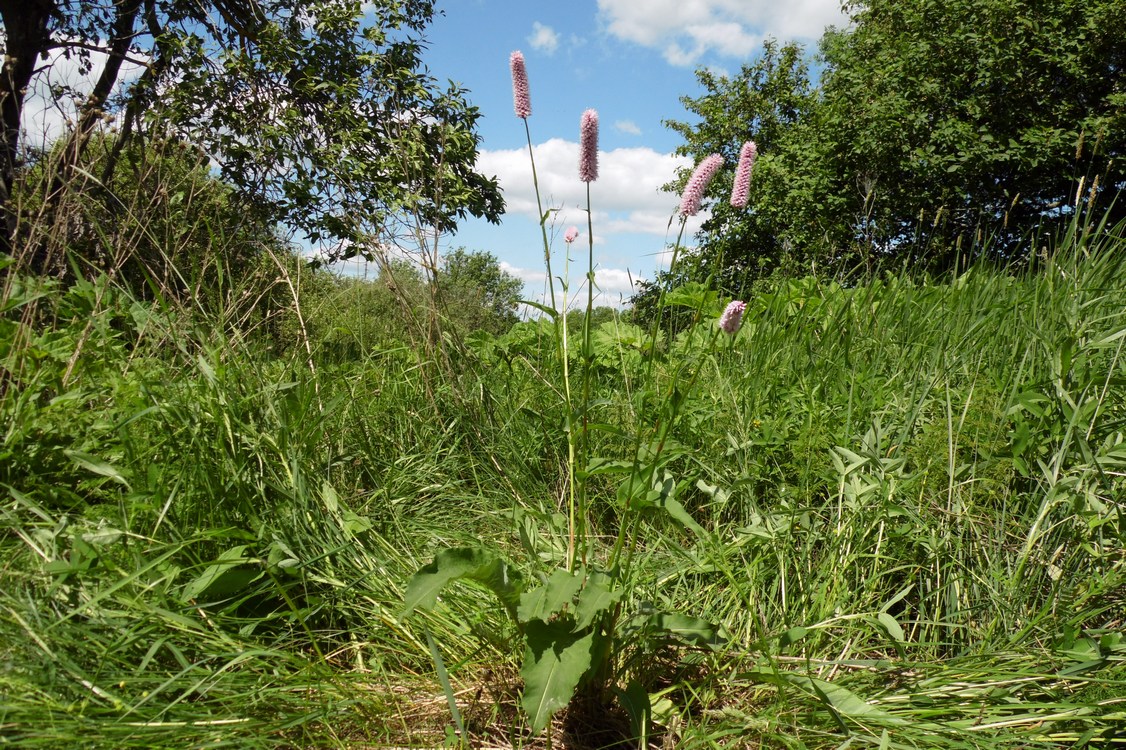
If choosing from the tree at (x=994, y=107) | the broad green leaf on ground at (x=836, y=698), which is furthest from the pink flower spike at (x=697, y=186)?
the tree at (x=994, y=107)

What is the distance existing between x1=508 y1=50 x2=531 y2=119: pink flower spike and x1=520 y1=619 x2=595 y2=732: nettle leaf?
3.39 feet

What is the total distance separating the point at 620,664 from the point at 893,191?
450 inches

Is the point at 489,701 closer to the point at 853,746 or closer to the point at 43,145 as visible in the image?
the point at 853,746

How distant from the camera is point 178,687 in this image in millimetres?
1216

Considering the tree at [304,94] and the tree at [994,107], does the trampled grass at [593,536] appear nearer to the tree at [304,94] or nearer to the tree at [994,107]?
the tree at [304,94]

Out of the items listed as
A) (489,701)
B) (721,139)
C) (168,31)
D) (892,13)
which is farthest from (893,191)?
(489,701)

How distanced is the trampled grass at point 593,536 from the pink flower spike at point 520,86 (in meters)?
0.62

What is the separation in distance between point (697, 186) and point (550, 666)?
3.00 feet

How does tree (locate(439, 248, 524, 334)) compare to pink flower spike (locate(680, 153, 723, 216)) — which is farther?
tree (locate(439, 248, 524, 334))

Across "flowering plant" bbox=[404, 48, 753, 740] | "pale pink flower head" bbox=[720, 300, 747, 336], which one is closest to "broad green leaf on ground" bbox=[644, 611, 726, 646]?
"flowering plant" bbox=[404, 48, 753, 740]

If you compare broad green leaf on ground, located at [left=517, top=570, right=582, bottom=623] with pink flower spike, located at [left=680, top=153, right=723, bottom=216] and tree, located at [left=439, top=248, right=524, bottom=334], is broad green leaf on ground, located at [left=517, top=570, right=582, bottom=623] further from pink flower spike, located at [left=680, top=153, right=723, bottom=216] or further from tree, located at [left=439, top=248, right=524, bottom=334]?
tree, located at [left=439, top=248, right=524, bottom=334]

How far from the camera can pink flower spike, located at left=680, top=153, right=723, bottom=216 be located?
124 cm

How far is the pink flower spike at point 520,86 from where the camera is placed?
57.7 inches

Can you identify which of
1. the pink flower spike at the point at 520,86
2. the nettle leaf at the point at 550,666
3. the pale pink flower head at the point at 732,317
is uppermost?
the pink flower spike at the point at 520,86
